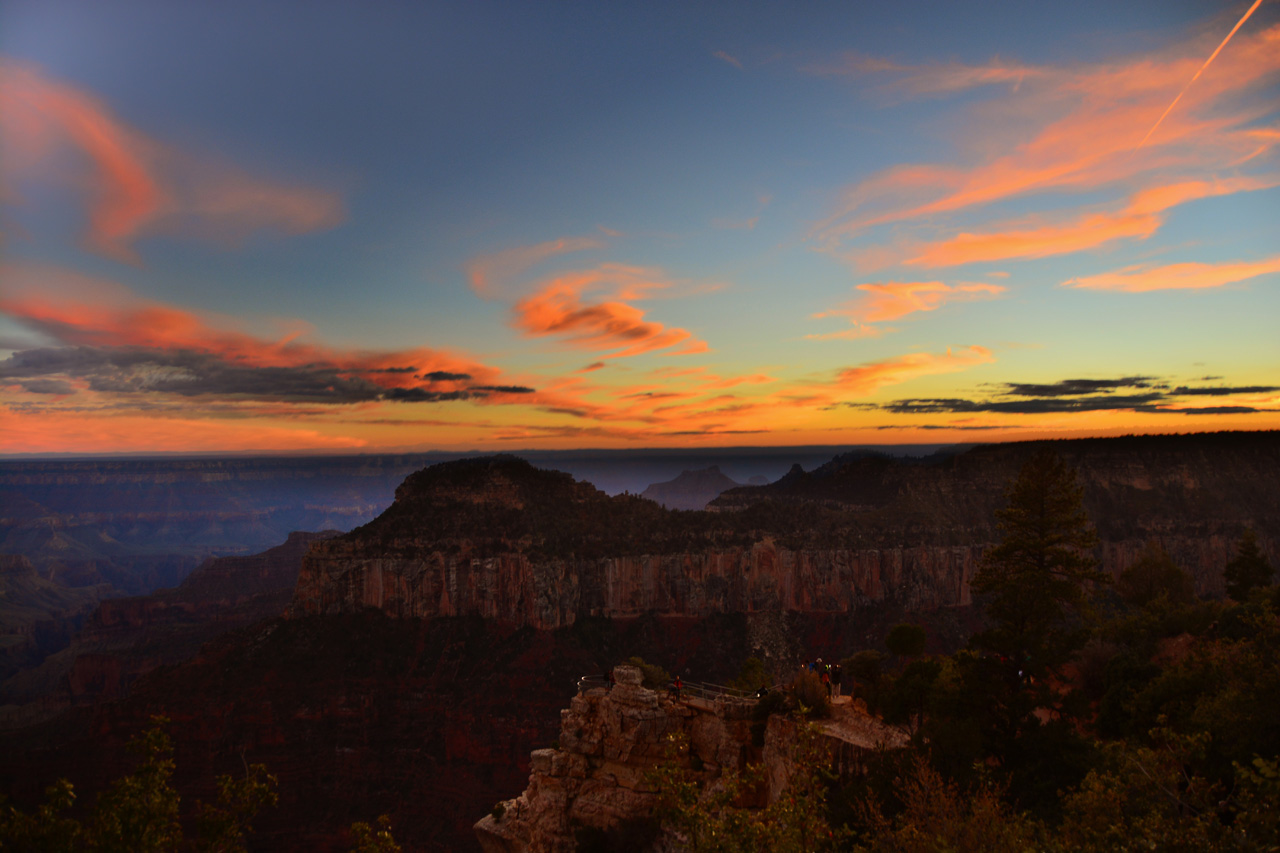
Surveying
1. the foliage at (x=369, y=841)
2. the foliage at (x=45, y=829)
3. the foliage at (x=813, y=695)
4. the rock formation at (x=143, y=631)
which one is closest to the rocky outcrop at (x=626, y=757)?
the foliage at (x=813, y=695)

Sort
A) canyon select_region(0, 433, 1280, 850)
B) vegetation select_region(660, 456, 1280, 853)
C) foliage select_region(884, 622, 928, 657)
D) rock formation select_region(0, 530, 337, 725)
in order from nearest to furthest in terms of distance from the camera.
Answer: vegetation select_region(660, 456, 1280, 853) < foliage select_region(884, 622, 928, 657) < canyon select_region(0, 433, 1280, 850) < rock formation select_region(0, 530, 337, 725)

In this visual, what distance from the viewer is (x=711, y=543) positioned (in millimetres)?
105438

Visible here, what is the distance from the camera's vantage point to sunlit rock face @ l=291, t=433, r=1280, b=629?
96812 mm

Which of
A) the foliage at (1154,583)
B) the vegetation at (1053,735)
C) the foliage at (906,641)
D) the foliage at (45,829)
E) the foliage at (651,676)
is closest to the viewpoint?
the foliage at (45,829)

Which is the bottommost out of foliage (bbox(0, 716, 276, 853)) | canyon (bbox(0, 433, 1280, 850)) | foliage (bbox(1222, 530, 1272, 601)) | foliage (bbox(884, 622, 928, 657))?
canyon (bbox(0, 433, 1280, 850))

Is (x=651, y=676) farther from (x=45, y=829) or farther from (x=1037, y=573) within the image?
(x=45, y=829)

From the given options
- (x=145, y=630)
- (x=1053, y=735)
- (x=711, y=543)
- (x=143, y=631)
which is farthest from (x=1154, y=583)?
(x=143, y=631)

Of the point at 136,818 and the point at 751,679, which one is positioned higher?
the point at 136,818

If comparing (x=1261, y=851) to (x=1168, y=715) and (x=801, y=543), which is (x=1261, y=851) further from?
(x=801, y=543)

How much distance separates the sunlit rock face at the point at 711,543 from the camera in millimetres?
96812

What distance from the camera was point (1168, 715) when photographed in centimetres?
2742

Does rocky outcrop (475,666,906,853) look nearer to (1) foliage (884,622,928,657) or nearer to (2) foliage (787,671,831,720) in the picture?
(2) foliage (787,671,831,720)

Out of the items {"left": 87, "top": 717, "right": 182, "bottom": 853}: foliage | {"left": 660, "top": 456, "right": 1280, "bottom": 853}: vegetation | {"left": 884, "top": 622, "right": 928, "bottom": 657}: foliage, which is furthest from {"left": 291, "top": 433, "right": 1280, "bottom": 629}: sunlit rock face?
{"left": 87, "top": 717, "right": 182, "bottom": 853}: foliage

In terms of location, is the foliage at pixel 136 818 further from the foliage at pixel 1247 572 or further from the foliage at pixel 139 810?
the foliage at pixel 1247 572
